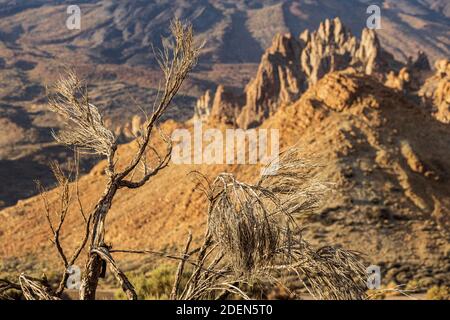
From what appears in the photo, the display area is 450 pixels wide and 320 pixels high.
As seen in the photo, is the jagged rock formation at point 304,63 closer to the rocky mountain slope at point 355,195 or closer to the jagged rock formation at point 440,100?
the jagged rock formation at point 440,100

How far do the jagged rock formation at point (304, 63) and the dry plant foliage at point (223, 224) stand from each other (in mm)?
69496

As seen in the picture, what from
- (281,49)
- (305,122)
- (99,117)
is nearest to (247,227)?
(99,117)

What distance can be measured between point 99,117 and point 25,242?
84.8ft

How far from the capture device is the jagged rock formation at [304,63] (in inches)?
3342

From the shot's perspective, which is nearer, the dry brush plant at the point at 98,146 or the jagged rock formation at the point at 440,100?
the dry brush plant at the point at 98,146

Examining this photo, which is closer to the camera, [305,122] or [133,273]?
[133,273]

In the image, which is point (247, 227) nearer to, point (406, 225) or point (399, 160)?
point (406, 225)

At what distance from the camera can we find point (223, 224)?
7336 millimetres

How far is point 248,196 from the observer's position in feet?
24.3

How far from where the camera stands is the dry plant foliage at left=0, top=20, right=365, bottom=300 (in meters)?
7.32

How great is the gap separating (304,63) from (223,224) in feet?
299

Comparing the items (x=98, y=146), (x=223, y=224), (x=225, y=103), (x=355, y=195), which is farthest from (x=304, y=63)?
(x=223, y=224)

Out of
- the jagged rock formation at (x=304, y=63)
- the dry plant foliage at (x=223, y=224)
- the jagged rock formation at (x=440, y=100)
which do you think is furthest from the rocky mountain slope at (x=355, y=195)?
the jagged rock formation at (x=304, y=63)

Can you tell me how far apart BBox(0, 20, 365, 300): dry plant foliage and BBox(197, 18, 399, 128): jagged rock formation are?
69496 mm
